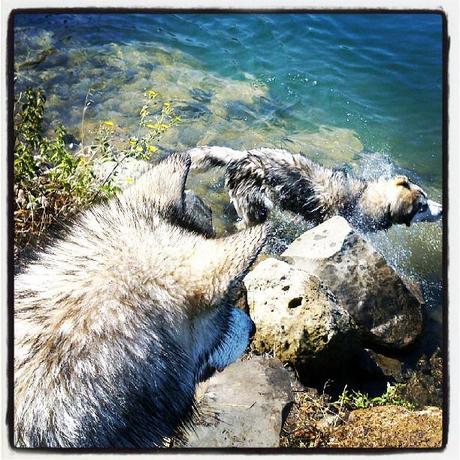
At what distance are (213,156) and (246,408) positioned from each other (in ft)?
5.45

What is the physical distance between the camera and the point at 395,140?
160 inches

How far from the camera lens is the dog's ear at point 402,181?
4.22 metres

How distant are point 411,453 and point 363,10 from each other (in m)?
2.83

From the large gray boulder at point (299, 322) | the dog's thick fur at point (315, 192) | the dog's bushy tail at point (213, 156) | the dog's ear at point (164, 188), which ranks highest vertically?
the dog's ear at point (164, 188)

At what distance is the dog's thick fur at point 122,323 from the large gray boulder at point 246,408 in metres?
0.69

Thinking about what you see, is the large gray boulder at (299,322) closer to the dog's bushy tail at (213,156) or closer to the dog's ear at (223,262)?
the dog's bushy tail at (213,156)

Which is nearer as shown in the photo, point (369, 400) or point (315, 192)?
point (369, 400)

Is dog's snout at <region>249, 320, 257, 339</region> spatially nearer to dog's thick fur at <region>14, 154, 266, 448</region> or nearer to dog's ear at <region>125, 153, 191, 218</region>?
dog's thick fur at <region>14, 154, 266, 448</region>

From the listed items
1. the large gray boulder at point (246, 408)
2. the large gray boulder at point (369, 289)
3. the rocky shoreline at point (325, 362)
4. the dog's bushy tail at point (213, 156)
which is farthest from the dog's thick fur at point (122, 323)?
the large gray boulder at point (369, 289)

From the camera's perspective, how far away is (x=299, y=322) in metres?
3.77

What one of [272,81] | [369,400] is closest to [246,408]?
[369,400]

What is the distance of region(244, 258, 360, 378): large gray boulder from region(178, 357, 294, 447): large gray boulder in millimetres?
162

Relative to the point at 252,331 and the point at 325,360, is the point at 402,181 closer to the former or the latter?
the point at 325,360

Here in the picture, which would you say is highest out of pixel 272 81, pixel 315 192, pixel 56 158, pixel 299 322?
pixel 272 81
